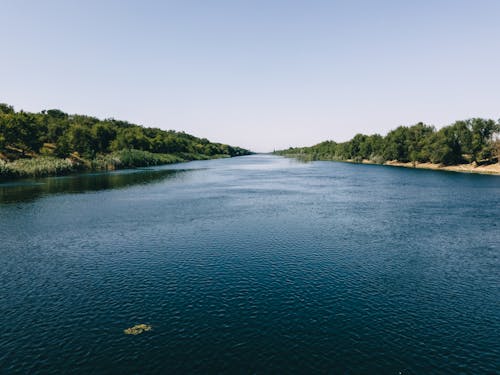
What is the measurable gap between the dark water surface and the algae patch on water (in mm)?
622

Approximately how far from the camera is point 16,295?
30969 millimetres

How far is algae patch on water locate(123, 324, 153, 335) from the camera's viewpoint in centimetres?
2498

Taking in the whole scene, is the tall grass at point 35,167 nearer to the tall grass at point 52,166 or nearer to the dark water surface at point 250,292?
the tall grass at point 52,166

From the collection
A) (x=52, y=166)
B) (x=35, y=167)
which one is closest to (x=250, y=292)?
(x=35, y=167)

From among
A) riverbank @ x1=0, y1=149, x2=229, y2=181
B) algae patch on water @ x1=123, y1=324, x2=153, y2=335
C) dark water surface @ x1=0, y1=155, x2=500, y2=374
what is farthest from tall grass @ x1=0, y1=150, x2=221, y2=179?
algae patch on water @ x1=123, y1=324, x2=153, y2=335

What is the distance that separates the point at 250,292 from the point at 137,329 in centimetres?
1167

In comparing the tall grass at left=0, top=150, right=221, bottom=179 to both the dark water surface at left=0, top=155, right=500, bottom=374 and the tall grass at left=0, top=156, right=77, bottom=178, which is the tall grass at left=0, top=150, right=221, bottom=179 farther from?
the dark water surface at left=0, top=155, right=500, bottom=374

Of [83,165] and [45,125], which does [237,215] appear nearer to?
[83,165]

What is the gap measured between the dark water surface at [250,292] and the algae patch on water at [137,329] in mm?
622

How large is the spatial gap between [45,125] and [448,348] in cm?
22469

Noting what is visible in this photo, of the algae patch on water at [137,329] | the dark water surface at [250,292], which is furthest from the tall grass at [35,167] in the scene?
the algae patch on water at [137,329]

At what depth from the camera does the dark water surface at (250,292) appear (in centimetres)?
2222

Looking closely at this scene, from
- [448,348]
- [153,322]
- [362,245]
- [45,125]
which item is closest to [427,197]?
[362,245]

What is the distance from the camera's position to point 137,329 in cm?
2539
